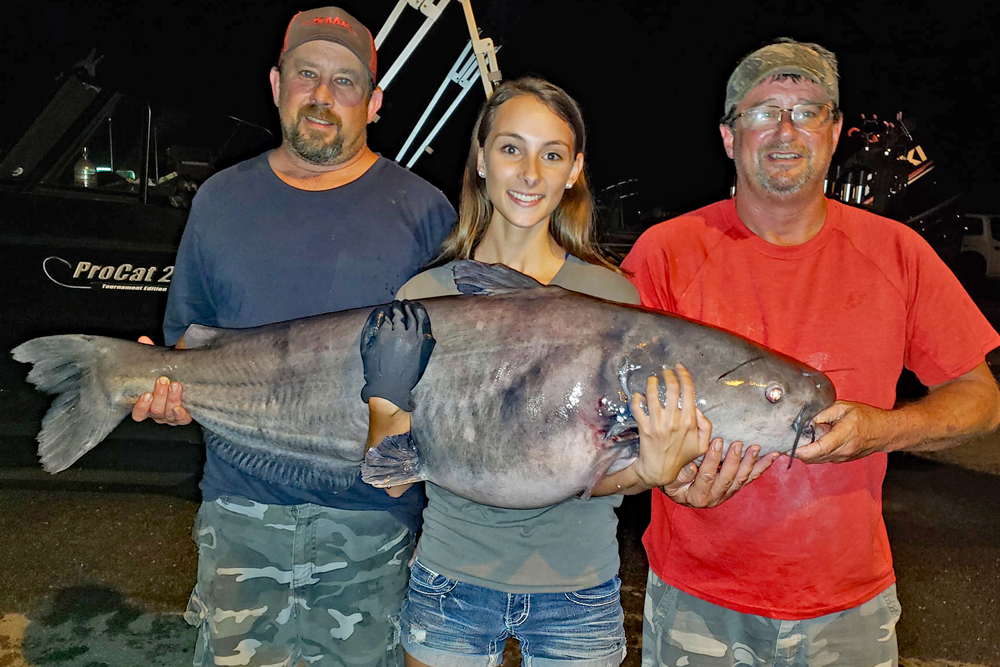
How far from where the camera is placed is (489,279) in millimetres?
2121

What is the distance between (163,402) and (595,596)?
59.1 inches

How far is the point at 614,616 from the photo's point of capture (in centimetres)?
202

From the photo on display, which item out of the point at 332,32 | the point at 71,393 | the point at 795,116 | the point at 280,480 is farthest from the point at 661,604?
the point at 332,32

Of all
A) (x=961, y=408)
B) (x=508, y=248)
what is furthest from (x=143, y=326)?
(x=961, y=408)

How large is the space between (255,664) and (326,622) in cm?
27

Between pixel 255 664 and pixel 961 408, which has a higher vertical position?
pixel 961 408

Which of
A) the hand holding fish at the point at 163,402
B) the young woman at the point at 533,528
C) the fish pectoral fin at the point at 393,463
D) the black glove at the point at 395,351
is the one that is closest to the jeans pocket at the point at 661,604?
the young woman at the point at 533,528

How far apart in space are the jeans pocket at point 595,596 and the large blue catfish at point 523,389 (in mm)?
Answer: 263

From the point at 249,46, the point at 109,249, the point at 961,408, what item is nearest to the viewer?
the point at 961,408

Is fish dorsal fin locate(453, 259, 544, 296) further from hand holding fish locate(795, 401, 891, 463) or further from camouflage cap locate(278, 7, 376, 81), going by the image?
camouflage cap locate(278, 7, 376, 81)

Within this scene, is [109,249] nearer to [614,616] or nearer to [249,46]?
[249,46]

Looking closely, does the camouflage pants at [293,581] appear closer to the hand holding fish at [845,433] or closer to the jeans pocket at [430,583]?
the jeans pocket at [430,583]

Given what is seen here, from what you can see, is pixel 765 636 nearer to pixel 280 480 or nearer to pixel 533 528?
pixel 533 528

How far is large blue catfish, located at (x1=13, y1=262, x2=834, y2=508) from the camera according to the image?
6.46 feet
